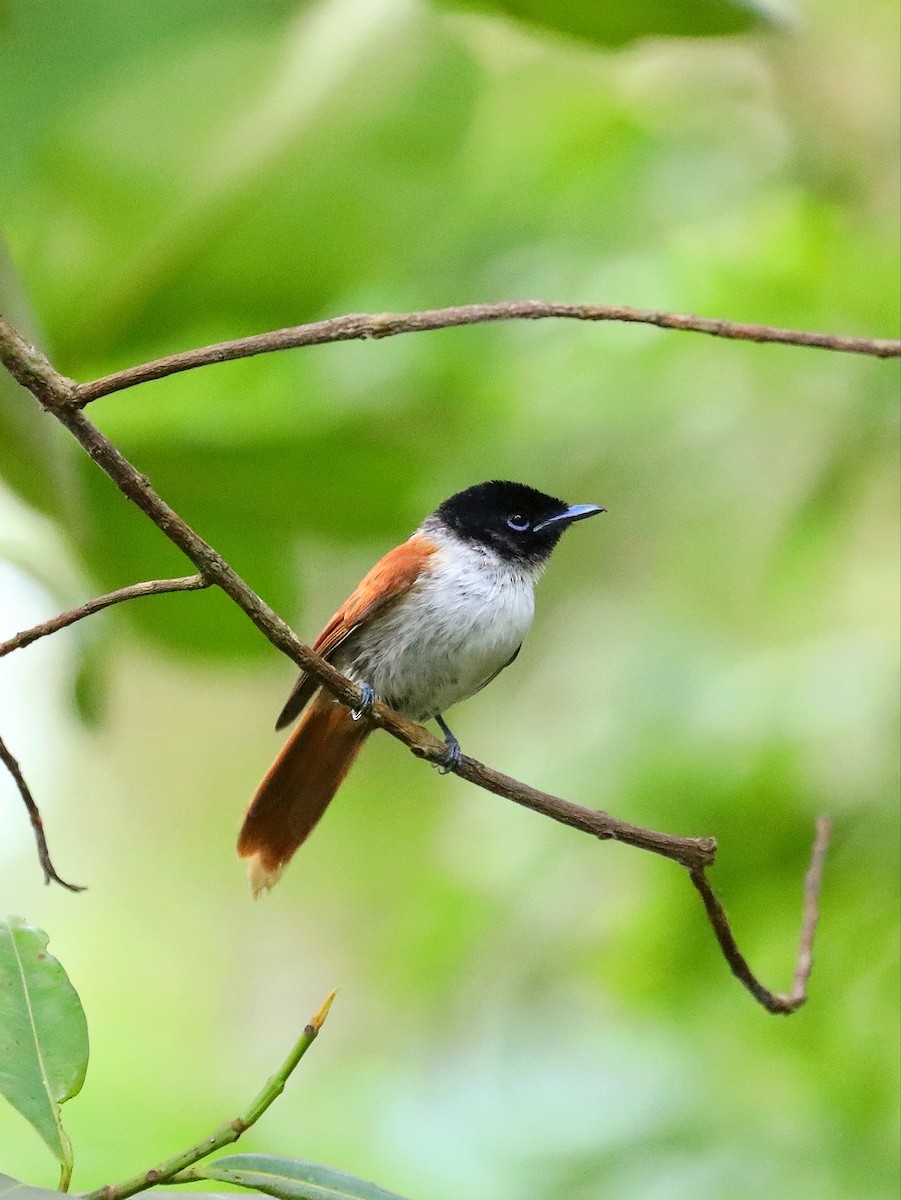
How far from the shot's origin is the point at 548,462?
138 inches

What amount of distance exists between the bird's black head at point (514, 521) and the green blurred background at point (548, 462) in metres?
0.10

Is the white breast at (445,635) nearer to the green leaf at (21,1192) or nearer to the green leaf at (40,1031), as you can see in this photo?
the green leaf at (40,1031)

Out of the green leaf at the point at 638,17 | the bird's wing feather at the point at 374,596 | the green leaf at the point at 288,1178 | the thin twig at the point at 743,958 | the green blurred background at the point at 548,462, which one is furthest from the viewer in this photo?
the bird's wing feather at the point at 374,596

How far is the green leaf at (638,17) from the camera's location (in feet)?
5.68

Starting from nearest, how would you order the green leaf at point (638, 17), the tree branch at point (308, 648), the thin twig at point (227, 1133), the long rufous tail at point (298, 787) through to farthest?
the tree branch at point (308, 648), the thin twig at point (227, 1133), the green leaf at point (638, 17), the long rufous tail at point (298, 787)

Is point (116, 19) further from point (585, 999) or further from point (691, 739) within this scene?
point (585, 999)

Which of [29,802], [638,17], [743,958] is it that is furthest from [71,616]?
[638,17]

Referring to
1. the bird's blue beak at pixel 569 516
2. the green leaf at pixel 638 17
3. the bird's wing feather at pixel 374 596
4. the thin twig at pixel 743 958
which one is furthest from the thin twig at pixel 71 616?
the bird's blue beak at pixel 569 516

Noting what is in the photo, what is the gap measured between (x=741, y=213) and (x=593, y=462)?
743 millimetres

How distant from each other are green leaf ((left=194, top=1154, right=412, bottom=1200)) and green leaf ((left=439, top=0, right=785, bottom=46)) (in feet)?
4.75

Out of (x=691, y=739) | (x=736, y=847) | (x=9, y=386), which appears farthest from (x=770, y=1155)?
(x=9, y=386)

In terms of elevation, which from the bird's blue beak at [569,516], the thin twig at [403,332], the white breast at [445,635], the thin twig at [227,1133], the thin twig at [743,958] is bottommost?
the white breast at [445,635]

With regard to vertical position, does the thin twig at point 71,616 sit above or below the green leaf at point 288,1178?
above

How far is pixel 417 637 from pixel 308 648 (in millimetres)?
1740
